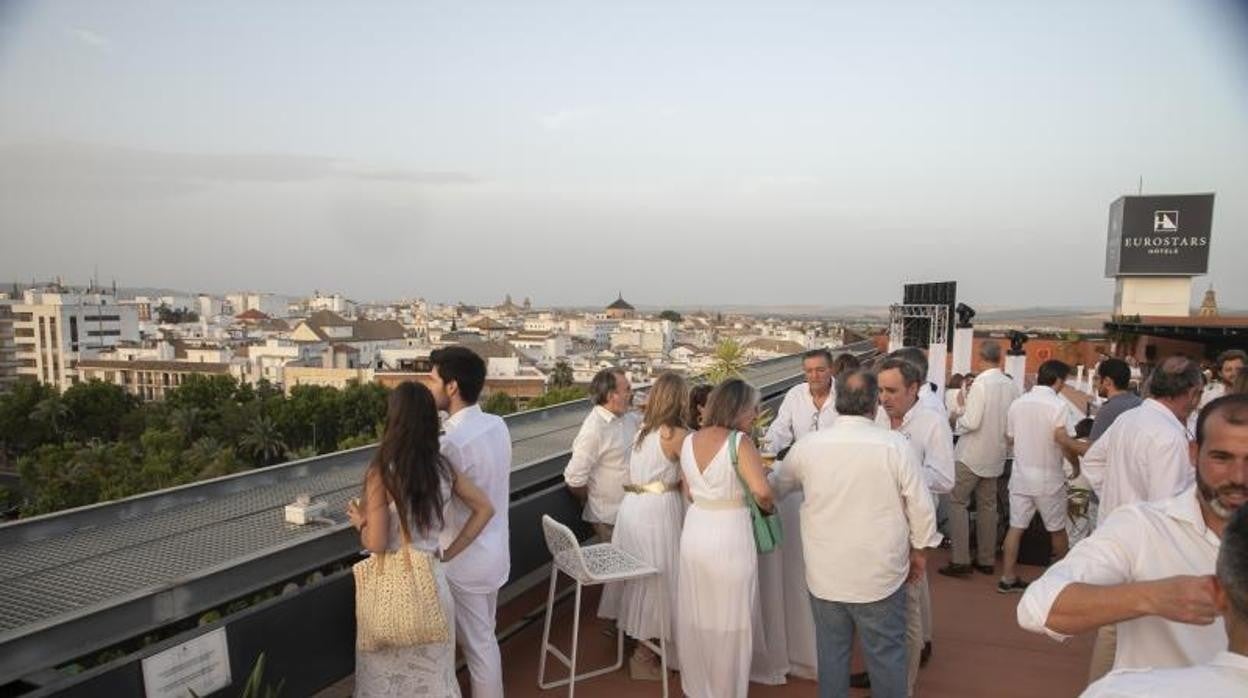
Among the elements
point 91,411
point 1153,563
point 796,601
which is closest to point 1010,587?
point 796,601

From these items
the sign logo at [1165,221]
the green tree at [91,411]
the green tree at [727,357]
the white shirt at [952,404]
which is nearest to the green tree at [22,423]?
the green tree at [91,411]

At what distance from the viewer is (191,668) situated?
1.85 m

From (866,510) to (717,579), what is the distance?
669 mm

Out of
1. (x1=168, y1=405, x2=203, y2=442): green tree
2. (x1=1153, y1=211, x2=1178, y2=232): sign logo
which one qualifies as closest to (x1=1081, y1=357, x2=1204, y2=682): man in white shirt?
(x1=1153, y1=211, x2=1178, y2=232): sign logo

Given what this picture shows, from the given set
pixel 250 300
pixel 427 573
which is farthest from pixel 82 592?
pixel 250 300

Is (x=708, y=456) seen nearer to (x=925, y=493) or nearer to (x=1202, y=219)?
(x=925, y=493)

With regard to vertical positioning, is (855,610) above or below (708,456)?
below

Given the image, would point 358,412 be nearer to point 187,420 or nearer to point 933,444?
point 187,420

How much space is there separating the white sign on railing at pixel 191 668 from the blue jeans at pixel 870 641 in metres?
1.95

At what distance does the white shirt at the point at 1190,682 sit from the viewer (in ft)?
3.12

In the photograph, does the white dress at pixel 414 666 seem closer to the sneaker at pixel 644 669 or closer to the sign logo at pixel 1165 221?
the sneaker at pixel 644 669

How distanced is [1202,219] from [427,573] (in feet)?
137

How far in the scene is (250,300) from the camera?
145 m

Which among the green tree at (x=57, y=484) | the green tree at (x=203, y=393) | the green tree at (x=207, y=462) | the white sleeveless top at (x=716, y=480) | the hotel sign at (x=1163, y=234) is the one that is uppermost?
the hotel sign at (x=1163, y=234)
